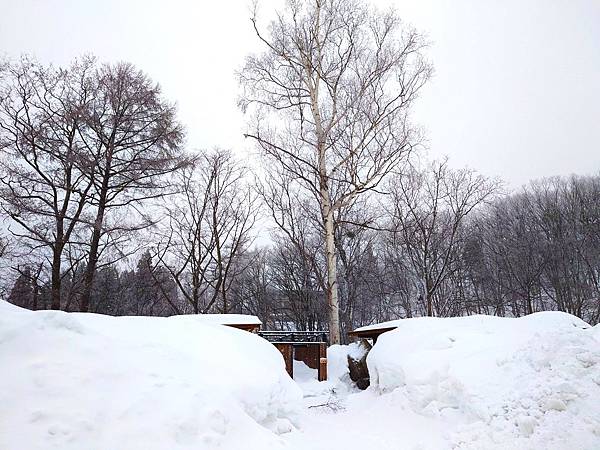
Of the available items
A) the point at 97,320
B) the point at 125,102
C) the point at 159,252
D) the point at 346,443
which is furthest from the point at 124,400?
the point at 159,252

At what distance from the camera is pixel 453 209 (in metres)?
20.2

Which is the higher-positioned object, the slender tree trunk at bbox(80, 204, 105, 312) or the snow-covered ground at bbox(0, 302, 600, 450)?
the slender tree trunk at bbox(80, 204, 105, 312)

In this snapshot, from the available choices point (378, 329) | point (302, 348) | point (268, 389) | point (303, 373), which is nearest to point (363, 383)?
point (378, 329)

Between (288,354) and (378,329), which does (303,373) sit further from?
(378,329)

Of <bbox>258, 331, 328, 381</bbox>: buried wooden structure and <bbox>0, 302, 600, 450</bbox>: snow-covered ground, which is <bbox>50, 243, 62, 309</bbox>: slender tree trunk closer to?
<bbox>258, 331, 328, 381</bbox>: buried wooden structure

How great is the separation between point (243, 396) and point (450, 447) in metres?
2.76

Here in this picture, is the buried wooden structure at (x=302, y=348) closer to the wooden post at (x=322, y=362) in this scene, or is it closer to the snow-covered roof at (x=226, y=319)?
the wooden post at (x=322, y=362)

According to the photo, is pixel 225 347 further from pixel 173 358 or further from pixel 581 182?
pixel 581 182

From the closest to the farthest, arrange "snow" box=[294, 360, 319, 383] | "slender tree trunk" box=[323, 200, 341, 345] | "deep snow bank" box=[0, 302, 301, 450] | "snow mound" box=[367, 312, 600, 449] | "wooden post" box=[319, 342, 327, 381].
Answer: "deep snow bank" box=[0, 302, 301, 450]
"snow mound" box=[367, 312, 600, 449]
"wooden post" box=[319, 342, 327, 381]
"snow" box=[294, 360, 319, 383]
"slender tree trunk" box=[323, 200, 341, 345]

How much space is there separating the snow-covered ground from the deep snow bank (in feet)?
0.04

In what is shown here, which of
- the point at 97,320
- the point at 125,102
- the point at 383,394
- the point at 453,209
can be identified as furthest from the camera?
the point at 453,209

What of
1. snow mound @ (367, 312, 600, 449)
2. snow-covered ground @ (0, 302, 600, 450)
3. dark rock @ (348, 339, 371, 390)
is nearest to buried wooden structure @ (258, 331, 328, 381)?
dark rock @ (348, 339, 371, 390)

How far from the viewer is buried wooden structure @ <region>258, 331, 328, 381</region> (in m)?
10.9

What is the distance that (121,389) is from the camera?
11.0 ft
